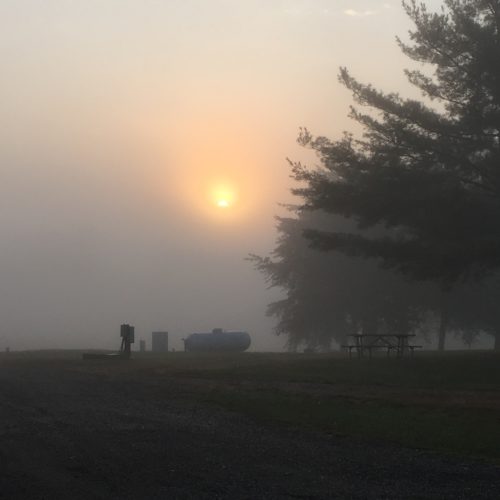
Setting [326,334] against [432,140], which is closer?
[432,140]

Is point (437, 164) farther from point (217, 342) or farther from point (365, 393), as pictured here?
point (217, 342)

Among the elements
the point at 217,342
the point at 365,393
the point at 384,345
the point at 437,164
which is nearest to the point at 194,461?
the point at 365,393

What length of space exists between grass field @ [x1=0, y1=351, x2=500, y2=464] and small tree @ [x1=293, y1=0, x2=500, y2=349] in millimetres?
4164

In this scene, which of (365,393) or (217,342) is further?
(217,342)

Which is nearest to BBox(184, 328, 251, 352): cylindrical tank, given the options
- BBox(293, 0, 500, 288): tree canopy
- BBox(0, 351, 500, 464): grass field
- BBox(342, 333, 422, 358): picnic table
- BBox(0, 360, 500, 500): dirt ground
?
BBox(0, 351, 500, 464): grass field

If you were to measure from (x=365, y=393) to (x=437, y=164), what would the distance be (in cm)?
1105

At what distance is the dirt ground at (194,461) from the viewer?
33.2ft

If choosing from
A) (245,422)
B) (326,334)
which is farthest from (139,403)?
(326,334)

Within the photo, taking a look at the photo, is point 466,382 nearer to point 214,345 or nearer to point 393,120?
point 393,120

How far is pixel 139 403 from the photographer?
64.7 ft

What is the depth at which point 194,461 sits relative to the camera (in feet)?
39.4

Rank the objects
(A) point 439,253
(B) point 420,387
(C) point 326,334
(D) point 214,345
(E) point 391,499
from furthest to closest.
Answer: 1. (C) point 326,334
2. (D) point 214,345
3. (A) point 439,253
4. (B) point 420,387
5. (E) point 391,499

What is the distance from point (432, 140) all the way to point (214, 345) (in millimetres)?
28963

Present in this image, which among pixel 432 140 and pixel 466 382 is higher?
pixel 432 140
